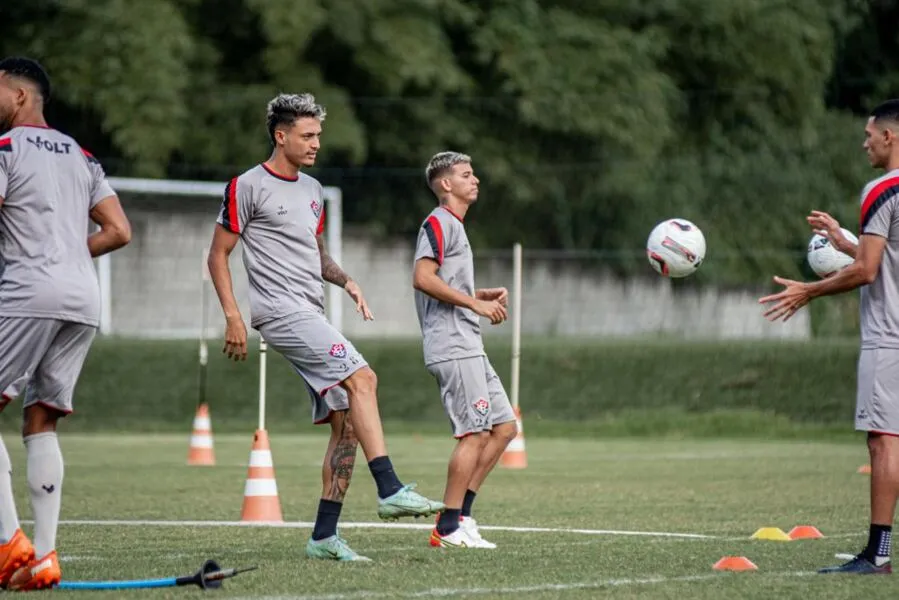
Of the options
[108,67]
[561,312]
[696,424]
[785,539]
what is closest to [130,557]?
[785,539]

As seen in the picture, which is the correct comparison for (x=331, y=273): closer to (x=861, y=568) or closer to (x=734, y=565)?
(x=734, y=565)

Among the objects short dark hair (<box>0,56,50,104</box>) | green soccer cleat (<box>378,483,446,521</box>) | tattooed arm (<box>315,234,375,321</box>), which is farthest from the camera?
tattooed arm (<box>315,234,375,321</box>)

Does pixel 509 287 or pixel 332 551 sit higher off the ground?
pixel 509 287

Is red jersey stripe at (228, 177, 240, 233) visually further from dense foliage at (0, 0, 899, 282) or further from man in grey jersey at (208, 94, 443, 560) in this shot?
dense foliage at (0, 0, 899, 282)

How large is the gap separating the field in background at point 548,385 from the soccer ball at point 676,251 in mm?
14518

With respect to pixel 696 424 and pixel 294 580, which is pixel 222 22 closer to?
pixel 696 424

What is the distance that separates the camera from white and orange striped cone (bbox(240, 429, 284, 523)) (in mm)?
10797

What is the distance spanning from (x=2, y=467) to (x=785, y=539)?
439 cm

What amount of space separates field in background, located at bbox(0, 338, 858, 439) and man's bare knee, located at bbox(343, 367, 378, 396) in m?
16.9

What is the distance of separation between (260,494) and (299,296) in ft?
7.98

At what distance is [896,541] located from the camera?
941 centimetres

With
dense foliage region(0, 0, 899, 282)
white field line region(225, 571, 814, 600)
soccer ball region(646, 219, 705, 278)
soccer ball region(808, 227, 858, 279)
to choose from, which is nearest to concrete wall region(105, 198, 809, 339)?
dense foliage region(0, 0, 899, 282)

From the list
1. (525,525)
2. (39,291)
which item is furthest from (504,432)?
(39,291)

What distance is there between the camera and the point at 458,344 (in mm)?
9586
